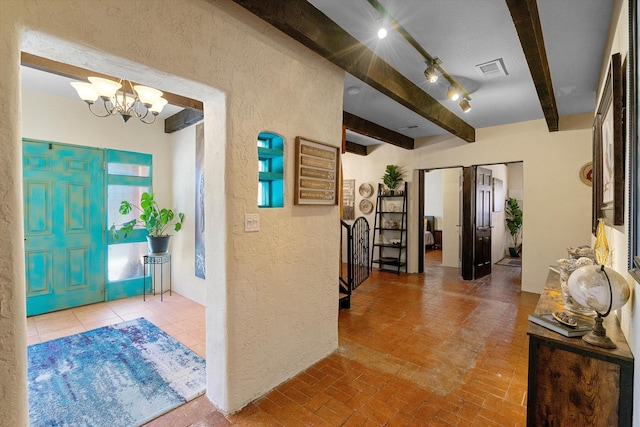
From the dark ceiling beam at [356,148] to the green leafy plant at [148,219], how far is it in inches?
131

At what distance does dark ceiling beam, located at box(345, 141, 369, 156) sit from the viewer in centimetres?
590

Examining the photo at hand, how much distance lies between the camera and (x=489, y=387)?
2115 mm

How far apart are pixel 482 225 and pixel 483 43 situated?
399cm

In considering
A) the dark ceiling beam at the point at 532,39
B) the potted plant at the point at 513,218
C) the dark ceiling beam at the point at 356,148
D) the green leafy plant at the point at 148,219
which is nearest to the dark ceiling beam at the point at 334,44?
the dark ceiling beam at the point at 532,39

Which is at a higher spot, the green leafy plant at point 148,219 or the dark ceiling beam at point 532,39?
the dark ceiling beam at point 532,39

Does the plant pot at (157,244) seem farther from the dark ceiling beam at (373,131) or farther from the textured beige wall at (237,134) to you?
the dark ceiling beam at (373,131)

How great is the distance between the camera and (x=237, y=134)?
6.03 feet

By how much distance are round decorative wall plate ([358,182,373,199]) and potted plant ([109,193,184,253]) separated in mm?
3729

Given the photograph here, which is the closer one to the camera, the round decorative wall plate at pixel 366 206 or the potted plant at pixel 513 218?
the round decorative wall plate at pixel 366 206

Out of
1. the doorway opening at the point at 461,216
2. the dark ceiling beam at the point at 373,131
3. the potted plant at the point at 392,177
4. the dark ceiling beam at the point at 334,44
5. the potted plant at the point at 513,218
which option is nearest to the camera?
the dark ceiling beam at the point at 334,44

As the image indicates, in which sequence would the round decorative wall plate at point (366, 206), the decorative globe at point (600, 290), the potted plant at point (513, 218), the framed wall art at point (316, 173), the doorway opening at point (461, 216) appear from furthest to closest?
the potted plant at point (513, 218)
the round decorative wall plate at point (366, 206)
the doorway opening at point (461, 216)
the framed wall art at point (316, 173)
the decorative globe at point (600, 290)

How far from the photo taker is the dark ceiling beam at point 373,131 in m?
4.22

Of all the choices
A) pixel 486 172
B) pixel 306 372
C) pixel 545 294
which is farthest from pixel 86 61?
pixel 486 172

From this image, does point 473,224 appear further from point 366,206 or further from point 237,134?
point 237,134
